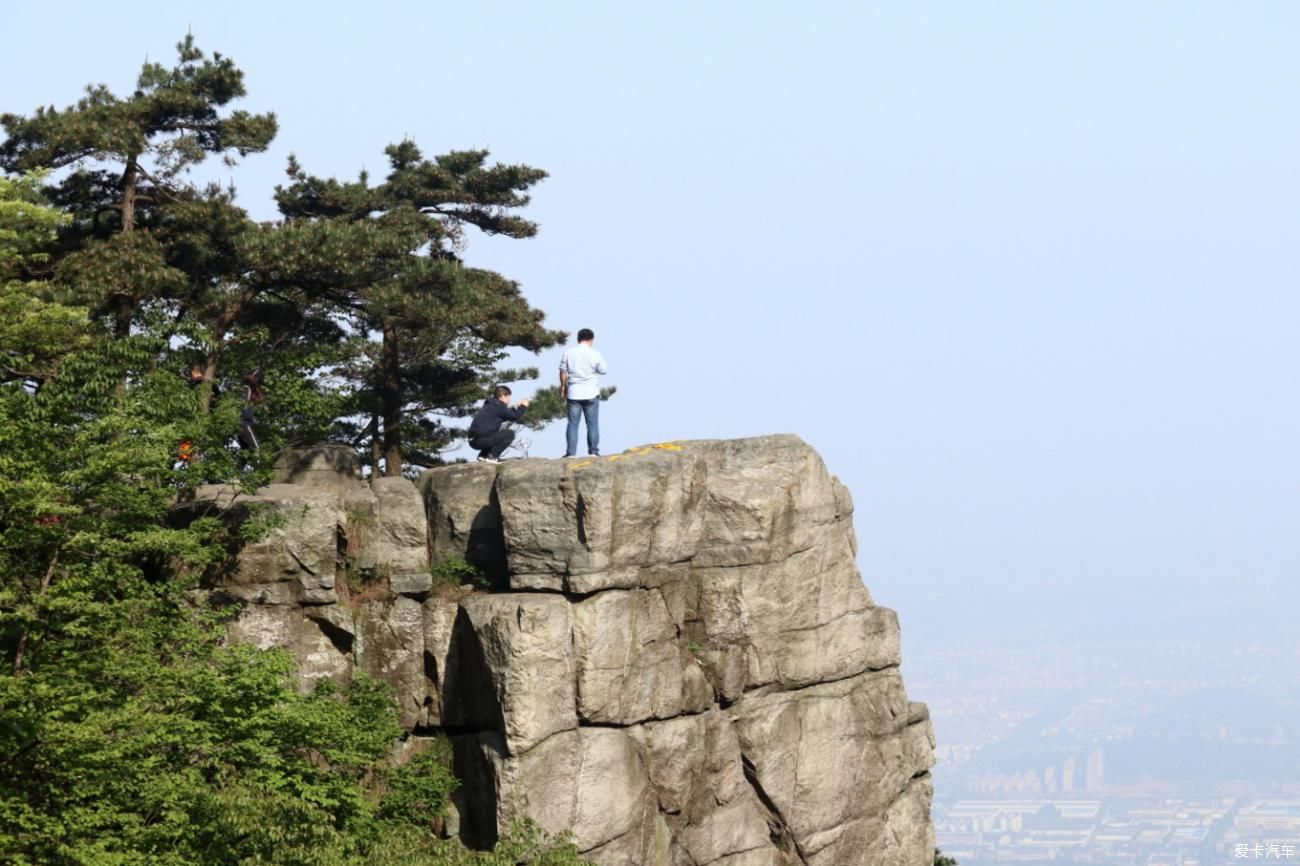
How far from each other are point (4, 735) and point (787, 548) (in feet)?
81.0

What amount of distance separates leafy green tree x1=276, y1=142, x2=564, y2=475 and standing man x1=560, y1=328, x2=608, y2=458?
20.3 feet

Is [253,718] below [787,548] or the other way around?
below

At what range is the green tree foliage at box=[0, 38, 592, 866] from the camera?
29125 mm

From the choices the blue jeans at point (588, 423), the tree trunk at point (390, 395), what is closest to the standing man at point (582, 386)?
the blue jeans at point (588, 423)

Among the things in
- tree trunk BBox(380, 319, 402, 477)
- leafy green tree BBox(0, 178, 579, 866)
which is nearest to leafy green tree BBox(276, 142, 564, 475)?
tree trunk BBox(380, 319, 402, 477)

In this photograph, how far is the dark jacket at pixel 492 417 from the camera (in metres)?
38.8

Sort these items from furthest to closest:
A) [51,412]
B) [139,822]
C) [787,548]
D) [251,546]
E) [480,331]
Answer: [480,331], [787,548], [251,546], [51,412], [139,822]

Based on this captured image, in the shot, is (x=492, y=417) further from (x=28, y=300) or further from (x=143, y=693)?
(x=143, y=693)

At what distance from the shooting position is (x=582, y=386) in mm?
37844

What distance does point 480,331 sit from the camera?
1906 inches

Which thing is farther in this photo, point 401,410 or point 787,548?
point 401,410

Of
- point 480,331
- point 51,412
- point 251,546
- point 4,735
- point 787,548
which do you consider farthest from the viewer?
point 480,331

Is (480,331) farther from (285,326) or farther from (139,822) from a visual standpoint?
(139,822)

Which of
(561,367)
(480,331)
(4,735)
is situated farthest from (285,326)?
(4,735)
